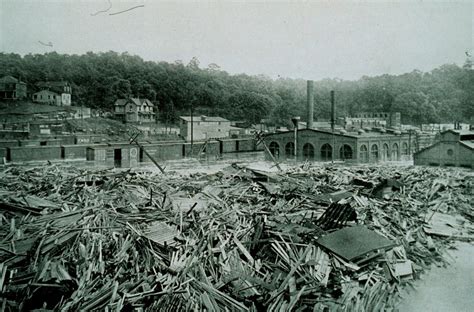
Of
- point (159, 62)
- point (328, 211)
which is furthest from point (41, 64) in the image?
point (328, 211)

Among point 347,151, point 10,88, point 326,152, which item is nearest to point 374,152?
point 347,151

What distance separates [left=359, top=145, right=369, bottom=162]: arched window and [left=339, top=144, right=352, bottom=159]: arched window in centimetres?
125

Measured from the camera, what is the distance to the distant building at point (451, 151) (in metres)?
31.5

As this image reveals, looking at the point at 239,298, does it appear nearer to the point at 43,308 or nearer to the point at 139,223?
the point at 43,308

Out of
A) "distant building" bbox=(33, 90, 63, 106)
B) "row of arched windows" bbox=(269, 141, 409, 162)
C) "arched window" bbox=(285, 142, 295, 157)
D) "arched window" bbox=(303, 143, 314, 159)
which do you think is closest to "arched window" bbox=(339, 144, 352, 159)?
"row of arched windows" bbox=(269, 141, 409, 162)

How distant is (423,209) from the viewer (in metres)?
15.3

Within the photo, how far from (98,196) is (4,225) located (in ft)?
12.9

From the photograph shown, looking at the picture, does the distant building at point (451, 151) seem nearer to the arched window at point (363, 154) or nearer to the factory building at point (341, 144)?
the arched window at point (363, 154)

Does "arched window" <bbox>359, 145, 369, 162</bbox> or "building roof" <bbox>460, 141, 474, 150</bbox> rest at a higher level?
"building roof" <bbox>460, 141, 474, 150</bbox>

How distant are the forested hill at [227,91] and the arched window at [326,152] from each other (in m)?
48.7

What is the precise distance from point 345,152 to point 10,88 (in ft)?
186

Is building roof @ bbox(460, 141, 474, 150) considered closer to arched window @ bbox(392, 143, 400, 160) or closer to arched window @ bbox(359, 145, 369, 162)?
arched window @ bbox(359, 145, 369, 162)

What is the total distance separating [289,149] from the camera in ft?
152

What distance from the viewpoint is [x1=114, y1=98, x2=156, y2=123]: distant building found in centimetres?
7331
